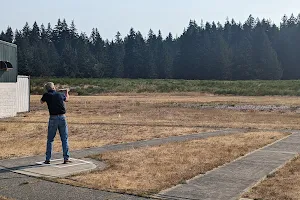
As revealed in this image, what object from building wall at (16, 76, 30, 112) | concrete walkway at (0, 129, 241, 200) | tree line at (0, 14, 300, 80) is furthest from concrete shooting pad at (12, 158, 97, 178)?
tree line at (0, 14, 300, 80)

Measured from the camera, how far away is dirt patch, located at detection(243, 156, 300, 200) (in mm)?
6508

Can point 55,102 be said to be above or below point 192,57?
below

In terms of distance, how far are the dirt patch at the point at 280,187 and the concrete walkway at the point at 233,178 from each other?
0.16 m

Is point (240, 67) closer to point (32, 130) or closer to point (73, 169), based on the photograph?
point (32, 130)

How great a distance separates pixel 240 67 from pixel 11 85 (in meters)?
76.4

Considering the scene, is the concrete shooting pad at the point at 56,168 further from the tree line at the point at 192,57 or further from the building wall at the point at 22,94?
the tree line at the point at 192,57

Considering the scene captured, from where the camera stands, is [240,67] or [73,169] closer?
[73,169]

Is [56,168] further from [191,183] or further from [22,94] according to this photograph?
[22,94]

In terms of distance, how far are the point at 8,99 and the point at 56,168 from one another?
637 inches

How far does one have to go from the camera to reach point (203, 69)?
101 m

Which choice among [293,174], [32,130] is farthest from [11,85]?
[293,174]

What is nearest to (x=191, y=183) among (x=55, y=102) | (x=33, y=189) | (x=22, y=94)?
(x=33, y=189)

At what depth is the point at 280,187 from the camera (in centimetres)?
708

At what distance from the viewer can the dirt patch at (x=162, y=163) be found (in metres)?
7.24
